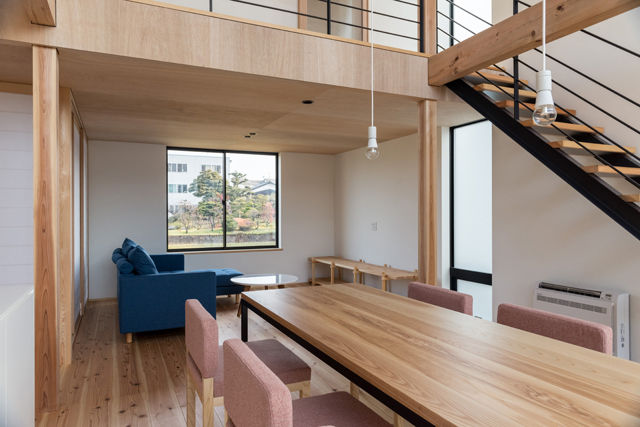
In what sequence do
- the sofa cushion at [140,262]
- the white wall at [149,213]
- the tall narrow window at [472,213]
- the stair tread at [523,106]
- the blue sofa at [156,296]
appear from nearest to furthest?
the stair tread at [523,106] → the blue sofa at [156,296] → the sofa cushion at [140,262] → the tall narrow window at [472,213] → the white wall at [149,213]

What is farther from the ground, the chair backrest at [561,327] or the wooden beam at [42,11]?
the wooden beam at [42,11]

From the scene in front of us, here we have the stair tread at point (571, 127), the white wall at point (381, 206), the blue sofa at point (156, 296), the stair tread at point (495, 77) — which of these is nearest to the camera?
the stair tread at point (571, 127)

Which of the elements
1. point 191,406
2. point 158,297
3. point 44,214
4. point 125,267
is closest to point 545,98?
point 191,406

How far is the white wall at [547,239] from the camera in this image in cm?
324

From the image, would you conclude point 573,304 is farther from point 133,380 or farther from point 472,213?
point 133,380

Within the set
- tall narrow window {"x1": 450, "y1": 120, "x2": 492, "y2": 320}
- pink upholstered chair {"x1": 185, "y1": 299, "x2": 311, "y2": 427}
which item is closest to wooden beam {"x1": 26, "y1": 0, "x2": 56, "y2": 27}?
pink upholstered chair {"x1": 185, "y1": 299, "x2": 311, "y2": 427}

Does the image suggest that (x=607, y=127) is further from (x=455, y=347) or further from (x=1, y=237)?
(x=1, y=237)

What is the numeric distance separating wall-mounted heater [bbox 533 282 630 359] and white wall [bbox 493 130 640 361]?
0.28 feet

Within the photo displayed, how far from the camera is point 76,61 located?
2908mm

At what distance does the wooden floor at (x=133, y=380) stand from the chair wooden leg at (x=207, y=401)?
31.1 inches

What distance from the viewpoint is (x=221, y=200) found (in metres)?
7.29

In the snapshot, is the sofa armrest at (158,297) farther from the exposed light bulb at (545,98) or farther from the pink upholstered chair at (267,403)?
the exposed light bulb at (545,98)

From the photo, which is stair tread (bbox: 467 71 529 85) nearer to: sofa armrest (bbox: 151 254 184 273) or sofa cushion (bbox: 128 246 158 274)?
sofa cushion (bbox: 128 246 158 274)

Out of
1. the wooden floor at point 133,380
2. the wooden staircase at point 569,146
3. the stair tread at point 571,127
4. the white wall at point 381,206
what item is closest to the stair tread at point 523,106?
the wooden staircase at point 569,146
